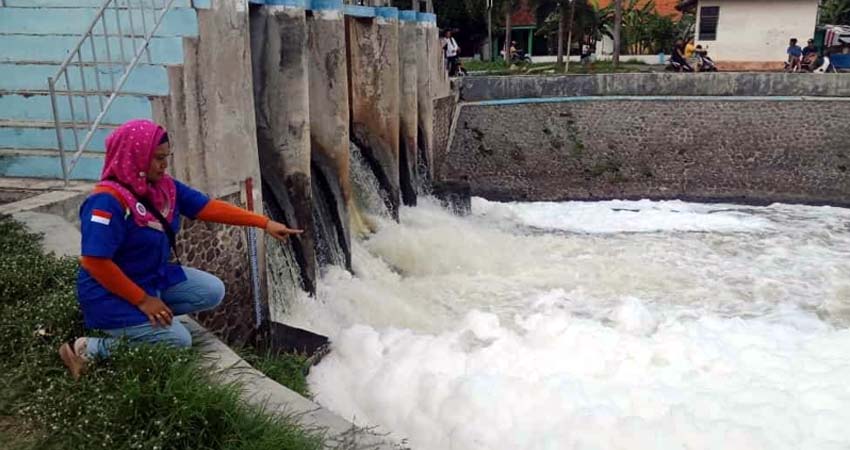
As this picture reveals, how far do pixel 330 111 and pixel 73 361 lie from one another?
616 cm

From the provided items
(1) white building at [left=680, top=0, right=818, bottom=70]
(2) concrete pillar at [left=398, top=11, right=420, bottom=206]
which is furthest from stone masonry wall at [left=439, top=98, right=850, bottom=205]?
(1) white building at [left=680, top=0, right=818, bottom=70]

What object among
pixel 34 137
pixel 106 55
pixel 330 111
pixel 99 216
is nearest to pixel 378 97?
pixel 330 111

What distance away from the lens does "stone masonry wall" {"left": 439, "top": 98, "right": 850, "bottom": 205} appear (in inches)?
634

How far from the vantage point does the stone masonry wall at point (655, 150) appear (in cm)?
1609

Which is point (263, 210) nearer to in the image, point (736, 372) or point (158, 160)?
point (158, 160)

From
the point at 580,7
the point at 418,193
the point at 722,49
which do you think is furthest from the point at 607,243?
the point at 580,7

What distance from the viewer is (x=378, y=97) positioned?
11.1 m

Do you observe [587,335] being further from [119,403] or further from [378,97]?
[378,97]

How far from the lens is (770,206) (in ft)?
50.6

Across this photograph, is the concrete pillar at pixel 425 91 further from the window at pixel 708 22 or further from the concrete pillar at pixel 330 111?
the window at pixel 708 22

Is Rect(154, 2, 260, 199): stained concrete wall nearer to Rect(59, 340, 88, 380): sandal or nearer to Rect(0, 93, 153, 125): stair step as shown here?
Rect(0, 93, 153, 125): stair step

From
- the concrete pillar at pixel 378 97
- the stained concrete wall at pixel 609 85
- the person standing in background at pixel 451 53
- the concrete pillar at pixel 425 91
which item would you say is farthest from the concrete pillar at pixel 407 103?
the person standing in background at pixel 451 53

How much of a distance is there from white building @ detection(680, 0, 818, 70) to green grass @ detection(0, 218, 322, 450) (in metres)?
22.1

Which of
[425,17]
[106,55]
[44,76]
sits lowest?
[44,76]
